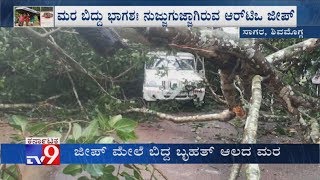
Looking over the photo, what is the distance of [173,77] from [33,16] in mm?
802

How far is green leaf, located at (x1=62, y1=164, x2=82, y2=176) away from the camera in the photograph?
8.95ft

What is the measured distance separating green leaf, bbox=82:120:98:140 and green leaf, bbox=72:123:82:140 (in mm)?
23

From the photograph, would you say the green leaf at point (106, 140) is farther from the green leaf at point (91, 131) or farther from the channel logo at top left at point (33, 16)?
the channel logo at top left at point (33, 16)

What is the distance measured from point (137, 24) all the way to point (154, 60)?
0.70ft

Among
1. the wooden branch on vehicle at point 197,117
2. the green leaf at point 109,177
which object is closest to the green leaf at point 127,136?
the wooden branch on vehicle at point 197,117

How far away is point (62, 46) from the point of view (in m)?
2.72

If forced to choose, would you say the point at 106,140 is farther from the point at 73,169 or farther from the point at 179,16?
the point at 179,16

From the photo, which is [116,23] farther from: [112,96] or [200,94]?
[200,94]

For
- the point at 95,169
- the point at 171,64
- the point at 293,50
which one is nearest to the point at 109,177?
the point at 95,169

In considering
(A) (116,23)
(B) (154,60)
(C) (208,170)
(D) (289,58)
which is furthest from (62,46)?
(D) (289,58)

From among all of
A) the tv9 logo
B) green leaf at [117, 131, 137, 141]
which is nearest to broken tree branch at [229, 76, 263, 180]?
green leaf at [117, 131, 137, 141]

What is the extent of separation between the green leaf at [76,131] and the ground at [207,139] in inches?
7.9

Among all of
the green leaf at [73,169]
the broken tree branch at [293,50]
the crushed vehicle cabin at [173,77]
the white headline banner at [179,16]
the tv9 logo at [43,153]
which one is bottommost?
the green leaf at [73,169]

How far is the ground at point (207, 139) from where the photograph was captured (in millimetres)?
2719
